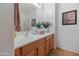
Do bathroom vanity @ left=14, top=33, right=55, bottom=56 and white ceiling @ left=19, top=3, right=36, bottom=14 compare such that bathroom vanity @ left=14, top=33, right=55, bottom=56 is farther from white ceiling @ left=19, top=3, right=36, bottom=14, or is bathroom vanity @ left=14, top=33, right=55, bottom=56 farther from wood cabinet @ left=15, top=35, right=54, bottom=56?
white ceiling @ left=19, top=3, right=36, bottom=14

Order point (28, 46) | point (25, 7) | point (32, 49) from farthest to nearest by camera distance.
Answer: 1. point (25, 7)
2. point (32, 49)
3. point (28, 46)

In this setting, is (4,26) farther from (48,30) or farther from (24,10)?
(48,30)

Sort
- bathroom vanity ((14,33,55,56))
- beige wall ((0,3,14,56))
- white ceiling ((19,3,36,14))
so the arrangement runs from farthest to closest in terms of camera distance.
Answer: white ceiling ((19,3,36,14)) → bathroom vanity ((14,33,55,56)) → beige wall ((0,3,14,56))

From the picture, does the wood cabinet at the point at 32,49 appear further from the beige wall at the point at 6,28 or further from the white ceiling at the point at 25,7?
the white ceiling at the point at 25,7

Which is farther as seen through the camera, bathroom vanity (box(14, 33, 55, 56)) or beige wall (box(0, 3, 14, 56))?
bathroom vanity (box(14, 33, 55, 56))

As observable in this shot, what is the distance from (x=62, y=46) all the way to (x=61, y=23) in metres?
0.64

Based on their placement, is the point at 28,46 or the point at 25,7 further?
the point at 25,7

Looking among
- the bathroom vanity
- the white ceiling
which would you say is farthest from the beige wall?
the white ceiling

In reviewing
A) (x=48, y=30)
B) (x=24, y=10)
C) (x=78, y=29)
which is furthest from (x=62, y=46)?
(x=24, y=10)

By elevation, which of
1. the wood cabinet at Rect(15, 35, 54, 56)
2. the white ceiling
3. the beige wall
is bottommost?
the wood cabinet at Rect(15, 35, 54, 56)

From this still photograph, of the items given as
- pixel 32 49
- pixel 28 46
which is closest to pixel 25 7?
pixel 32 49

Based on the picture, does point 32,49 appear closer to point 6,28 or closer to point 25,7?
point 6,28

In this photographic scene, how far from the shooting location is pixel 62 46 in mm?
3287

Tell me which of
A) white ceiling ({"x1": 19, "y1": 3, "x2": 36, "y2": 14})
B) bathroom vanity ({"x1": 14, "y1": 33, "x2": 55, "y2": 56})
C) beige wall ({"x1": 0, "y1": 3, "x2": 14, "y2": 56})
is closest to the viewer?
beige wall ({"x1": 0, "y1": 3, "x2": 14, "y2": 56})
